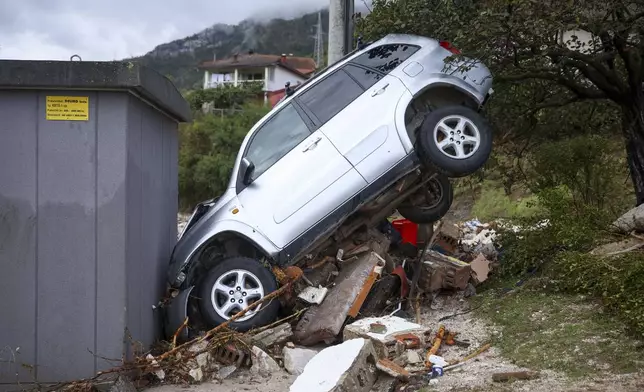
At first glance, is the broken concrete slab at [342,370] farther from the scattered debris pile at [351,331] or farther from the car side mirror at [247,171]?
the car side mirror at [247,171]

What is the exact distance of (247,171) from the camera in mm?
6926

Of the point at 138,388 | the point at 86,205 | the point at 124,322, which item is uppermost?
the point at 86,205

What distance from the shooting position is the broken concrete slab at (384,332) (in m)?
5.58

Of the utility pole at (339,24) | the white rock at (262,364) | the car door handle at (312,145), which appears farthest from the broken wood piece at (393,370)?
the utility pole at (339,24)

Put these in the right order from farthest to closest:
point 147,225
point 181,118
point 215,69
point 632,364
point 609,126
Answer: point 215,69
point 609,126
point 181,118
point 147,225
point 632,364

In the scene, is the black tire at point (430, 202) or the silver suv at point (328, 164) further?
the black tire at point (430, 202)

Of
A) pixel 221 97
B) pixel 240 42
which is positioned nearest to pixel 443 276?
pixel 221 97

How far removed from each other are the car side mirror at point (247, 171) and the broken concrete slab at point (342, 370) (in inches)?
91.3

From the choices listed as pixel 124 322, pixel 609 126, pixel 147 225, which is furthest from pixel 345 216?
pixel 609 126

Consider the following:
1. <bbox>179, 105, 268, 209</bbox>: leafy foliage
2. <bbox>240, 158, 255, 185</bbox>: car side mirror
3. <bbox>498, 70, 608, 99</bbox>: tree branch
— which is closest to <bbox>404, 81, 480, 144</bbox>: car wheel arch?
<bbox>498, 70, 608, 99</bbox>: tree branch

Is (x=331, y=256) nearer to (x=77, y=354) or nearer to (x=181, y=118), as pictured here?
(x=181, y=118)

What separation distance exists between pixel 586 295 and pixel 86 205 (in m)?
4.47

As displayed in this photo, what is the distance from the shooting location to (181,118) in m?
7.39

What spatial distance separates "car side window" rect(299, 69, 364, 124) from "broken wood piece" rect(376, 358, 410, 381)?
2.88m
